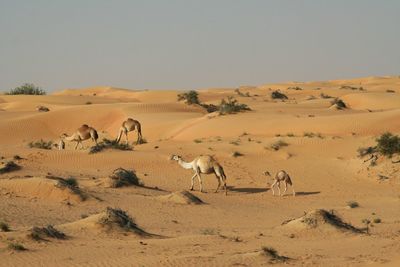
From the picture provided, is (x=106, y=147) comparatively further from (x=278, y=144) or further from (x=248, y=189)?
(x=248, y=189)

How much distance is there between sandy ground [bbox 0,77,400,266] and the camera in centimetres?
1264

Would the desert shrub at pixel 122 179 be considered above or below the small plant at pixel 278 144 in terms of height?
below

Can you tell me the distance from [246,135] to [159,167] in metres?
8.94

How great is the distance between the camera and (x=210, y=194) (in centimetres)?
2231

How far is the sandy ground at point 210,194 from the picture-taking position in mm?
12641

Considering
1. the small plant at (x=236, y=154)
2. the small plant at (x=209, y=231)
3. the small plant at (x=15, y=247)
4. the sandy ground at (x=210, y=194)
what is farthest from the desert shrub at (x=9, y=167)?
the small plant at (x=15, y=247)

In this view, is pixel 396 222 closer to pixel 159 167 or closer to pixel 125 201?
pixel 125 201

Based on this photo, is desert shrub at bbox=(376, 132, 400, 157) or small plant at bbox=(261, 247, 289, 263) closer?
small plant at bbox=(261, 247, 289, 263)

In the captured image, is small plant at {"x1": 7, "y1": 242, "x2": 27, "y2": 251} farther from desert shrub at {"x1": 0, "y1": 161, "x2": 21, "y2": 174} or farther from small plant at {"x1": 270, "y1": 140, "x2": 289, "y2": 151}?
small plant at {"x1": 270, "y1": 140, "x2": 289, "y2": 151}

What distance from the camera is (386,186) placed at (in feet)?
82.6

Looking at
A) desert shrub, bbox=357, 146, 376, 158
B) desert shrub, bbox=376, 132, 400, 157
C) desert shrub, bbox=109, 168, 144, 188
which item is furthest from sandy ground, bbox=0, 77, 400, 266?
desert shrub, bbox=357, 146, 376, 158

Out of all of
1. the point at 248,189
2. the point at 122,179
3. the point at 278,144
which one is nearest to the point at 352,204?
the point at 248,189

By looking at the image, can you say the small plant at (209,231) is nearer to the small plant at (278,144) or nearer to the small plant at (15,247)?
the small plant at (15,247)

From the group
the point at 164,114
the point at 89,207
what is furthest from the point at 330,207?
the point at 164,114
